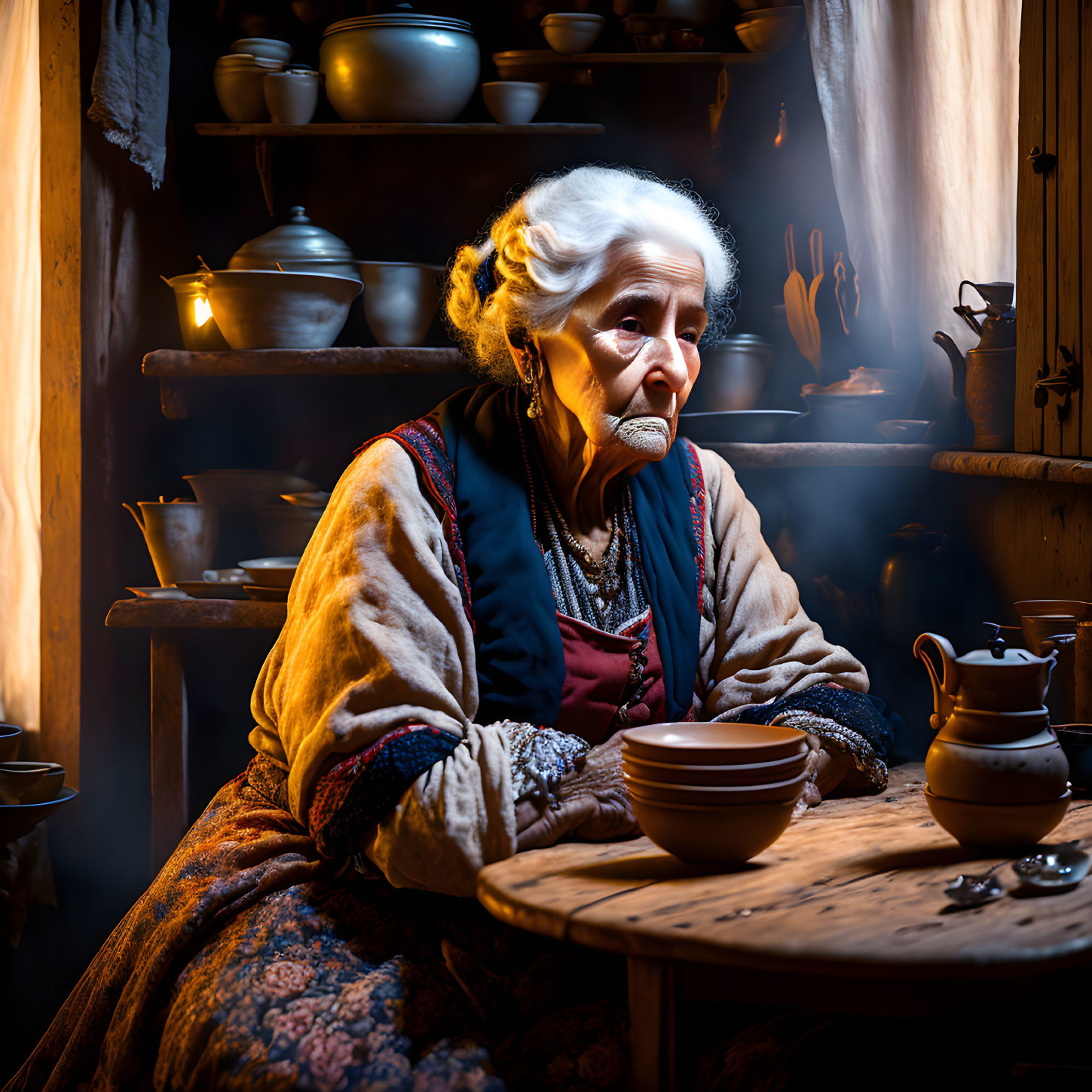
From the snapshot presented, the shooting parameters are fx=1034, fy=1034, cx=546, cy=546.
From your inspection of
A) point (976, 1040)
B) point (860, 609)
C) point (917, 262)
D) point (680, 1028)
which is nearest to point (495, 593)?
point (680, 1028)

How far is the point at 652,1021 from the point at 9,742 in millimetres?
2166

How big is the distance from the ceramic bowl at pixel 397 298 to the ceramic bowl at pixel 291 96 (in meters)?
0.44

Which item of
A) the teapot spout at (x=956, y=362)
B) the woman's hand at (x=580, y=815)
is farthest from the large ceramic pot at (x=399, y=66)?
the woman's hand at (x=580, y=815)

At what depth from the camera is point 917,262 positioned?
255cm

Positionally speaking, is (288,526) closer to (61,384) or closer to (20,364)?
(61,384)

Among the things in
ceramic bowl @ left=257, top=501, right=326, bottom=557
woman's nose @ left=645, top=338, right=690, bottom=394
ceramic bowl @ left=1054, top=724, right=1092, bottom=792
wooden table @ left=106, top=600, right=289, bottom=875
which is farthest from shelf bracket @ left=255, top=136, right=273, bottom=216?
ceramic bowl @ left=1054, top=724, right=1092, bottom=792

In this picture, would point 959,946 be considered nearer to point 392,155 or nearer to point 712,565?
Answer: point 712,565

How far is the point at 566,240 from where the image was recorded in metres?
1.84

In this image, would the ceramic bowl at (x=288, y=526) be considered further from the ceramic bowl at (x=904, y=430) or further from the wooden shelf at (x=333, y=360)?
the ceramic bowl at (x=904, y=430)

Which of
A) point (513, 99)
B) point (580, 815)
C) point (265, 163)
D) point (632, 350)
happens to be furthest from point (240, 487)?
point (580, 815)

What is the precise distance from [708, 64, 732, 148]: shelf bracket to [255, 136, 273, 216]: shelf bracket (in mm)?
1221

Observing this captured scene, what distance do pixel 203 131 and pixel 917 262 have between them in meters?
1.87

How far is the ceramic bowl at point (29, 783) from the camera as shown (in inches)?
99.0

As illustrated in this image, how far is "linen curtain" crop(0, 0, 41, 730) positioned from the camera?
272 cm
